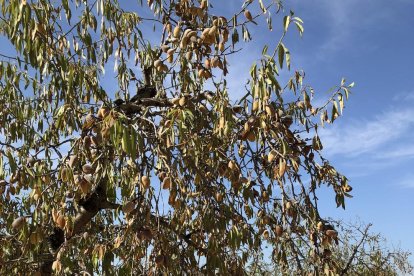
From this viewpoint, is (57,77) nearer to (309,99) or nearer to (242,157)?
(242,157)

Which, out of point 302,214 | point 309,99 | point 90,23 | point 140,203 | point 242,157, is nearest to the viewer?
point 140,203

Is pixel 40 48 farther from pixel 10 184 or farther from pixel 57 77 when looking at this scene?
pixel 10 184

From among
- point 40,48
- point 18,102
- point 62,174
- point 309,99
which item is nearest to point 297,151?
point 309,99

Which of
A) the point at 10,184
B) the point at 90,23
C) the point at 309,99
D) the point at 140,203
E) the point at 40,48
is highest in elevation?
the point at 90,23

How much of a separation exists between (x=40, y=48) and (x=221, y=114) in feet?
3.41

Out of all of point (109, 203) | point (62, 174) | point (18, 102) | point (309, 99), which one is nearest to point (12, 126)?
point (18, 102)

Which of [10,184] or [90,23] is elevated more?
[90,23]

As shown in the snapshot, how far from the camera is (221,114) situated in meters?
2.29

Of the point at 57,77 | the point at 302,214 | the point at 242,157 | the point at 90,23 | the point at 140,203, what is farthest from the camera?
the point at 90,23

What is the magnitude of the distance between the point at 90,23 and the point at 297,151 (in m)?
1.74

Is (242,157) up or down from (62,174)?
up

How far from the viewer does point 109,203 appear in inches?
130

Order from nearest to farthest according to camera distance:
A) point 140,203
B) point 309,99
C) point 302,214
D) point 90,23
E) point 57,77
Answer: point 140,203 → point 302,214 → point 309,99 → point 57,77 → point 90,23

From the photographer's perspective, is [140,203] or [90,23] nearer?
[140,203]
